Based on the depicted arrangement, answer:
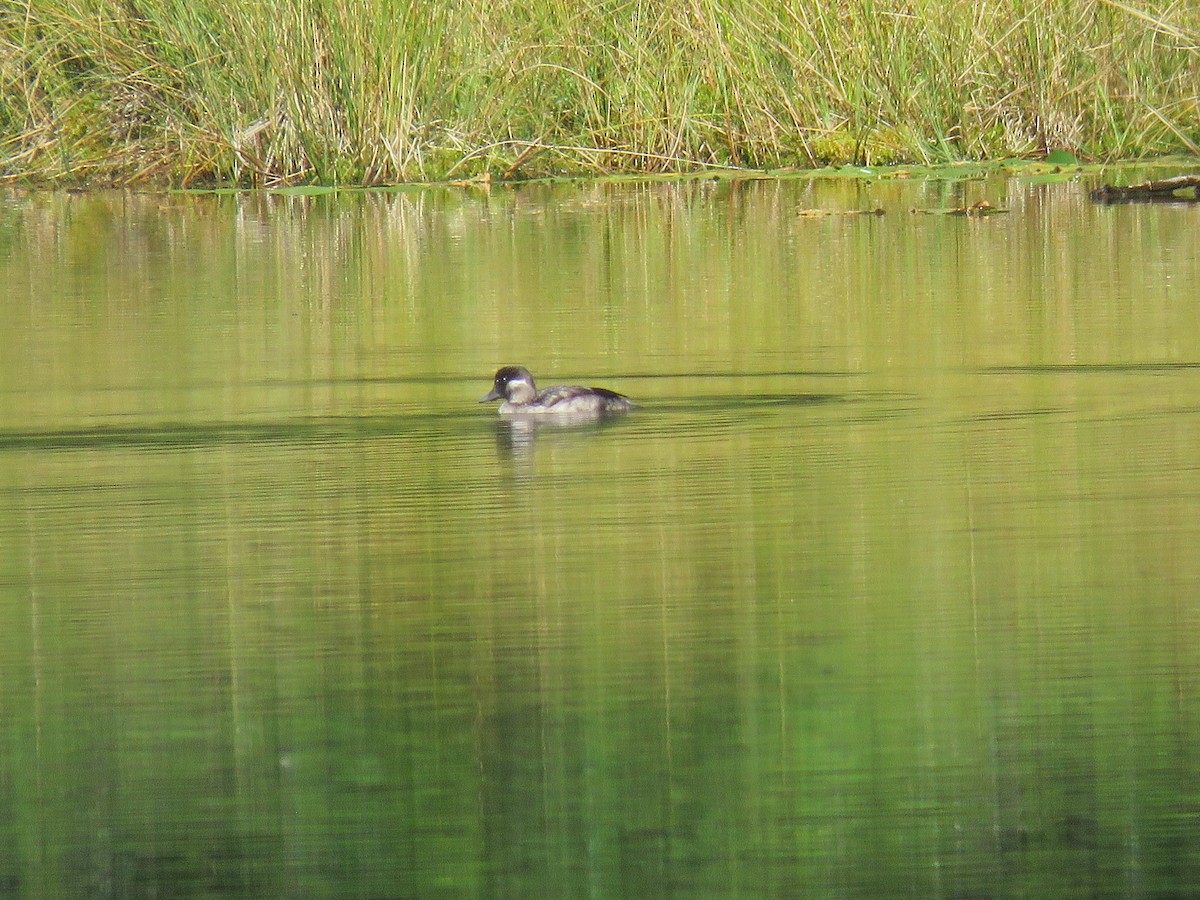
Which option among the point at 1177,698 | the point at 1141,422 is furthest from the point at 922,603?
the point at 1141,422

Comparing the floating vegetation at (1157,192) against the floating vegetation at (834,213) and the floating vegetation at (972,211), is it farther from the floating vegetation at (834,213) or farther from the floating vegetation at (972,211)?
the floating vegetation at (834,213)

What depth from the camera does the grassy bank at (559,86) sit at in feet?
61.8

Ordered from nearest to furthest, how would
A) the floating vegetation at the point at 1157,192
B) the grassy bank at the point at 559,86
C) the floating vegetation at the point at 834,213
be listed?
the floating vegetation at the point at 834,213
the floating vegetation at the point at 1157,192
the grassy bank at the point at 559,86

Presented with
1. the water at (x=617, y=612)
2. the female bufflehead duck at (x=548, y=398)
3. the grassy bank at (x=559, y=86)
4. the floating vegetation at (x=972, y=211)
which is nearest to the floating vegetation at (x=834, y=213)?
the floating vegetation at (x=972, y=211)

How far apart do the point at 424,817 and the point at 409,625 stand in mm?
1083

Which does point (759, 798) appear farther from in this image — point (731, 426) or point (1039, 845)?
point (731, 426)

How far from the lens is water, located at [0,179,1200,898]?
3852mm

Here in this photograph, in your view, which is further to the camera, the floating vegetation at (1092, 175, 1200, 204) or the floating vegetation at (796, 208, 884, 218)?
the floating vegetation at (1092, 175, 1200, 204)

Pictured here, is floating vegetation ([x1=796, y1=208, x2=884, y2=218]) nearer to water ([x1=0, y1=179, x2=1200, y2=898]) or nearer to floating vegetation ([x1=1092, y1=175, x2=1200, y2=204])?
floating vegetation ([x1=1092, y1=175, x2=1200, y2=204])

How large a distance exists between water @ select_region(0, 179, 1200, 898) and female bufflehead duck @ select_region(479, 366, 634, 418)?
0.48 ft

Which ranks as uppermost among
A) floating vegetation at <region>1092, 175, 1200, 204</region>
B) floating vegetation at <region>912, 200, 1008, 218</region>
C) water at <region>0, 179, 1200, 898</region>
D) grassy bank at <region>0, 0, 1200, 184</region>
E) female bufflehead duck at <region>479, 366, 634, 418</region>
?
grassy bank at <region>0, 0, 1200, 184</region>

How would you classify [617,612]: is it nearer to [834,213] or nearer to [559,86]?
[834,213]

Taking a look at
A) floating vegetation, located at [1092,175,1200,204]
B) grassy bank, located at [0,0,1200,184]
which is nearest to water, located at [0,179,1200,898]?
floating vegetation, located at [1092,175,1200,204]

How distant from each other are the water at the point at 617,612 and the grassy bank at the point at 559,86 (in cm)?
834
